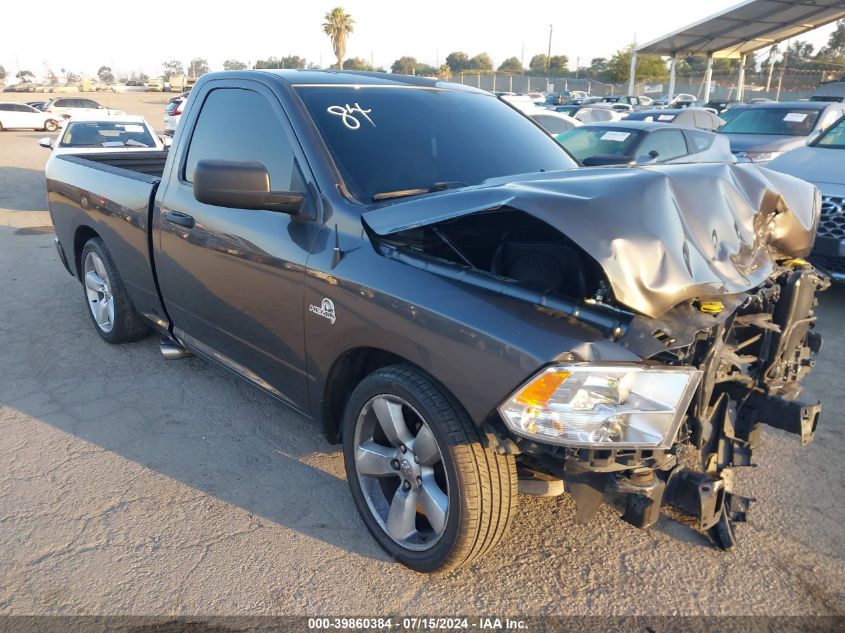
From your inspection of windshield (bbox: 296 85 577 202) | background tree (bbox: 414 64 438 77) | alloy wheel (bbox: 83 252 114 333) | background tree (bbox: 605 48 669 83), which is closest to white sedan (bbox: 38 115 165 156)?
alloy wheel (bbox: 83 252 114 333)

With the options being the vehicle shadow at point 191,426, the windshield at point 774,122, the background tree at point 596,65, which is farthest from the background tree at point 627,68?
the vehicle shadow at point 191,426

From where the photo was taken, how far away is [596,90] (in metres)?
54.5

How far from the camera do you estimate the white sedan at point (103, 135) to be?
1081 centimetres

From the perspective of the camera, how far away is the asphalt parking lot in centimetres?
259

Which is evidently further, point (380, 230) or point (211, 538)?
point (211, 538)

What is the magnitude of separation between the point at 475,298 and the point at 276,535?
57.4 inches

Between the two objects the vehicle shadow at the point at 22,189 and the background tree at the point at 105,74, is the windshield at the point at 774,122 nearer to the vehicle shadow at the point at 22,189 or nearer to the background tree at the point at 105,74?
the vehicle shadow at the point at 22,189

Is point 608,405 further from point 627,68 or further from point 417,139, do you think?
point 627,68

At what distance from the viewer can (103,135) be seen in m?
11.3

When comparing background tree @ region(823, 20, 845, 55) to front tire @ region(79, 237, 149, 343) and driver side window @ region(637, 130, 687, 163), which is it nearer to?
driver side window @ region(637, 130, 687, 163)

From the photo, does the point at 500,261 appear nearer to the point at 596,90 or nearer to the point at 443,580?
the point at 443,580

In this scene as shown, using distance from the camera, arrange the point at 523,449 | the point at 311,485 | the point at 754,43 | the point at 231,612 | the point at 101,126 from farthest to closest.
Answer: the point at 754,43, the point at 101,126, the point at 311,485, the point at 231,612, the point at 523,449

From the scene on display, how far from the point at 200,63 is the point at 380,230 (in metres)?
110

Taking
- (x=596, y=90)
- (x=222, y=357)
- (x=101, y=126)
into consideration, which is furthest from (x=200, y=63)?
(x=222, y=357)
